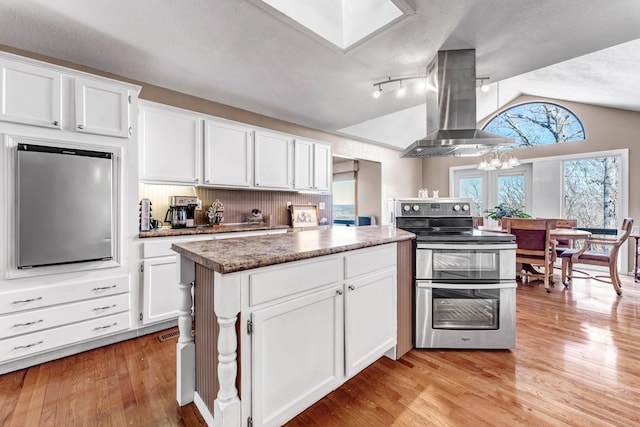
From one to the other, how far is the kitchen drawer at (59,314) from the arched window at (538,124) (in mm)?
6466

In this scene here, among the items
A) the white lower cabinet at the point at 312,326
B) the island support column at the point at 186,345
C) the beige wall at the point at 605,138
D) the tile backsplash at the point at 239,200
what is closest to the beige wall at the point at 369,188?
the tile backsplash at the point at 239,200

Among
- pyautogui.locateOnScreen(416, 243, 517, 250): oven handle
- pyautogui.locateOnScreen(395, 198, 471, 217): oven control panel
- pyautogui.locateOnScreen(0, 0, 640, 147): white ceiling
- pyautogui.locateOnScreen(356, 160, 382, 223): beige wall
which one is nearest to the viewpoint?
pyautogui.locateOnScreen(0, 0, 640, 147): white ceiling

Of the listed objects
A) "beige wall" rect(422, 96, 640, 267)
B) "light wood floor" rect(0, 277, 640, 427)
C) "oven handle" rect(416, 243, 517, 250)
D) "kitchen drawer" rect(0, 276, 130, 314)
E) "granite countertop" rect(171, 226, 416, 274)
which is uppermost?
"beige wall" rect(422, 96, 640, 267)

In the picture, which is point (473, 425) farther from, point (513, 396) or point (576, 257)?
point (576, 257)

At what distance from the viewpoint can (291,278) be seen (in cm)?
137

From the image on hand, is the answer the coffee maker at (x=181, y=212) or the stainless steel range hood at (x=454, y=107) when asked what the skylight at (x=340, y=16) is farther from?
the coffee maker at (x=181, y=212)

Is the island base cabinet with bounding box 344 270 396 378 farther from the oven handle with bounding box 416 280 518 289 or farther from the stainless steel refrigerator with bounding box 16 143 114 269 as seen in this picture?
the stainless steel refrigerator with bounding box 16 143 114 269

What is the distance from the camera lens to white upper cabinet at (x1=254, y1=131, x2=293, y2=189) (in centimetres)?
359

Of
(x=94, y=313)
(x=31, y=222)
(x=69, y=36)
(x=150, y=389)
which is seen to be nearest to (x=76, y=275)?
(x=94, y=313)

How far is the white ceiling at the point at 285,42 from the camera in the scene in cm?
187

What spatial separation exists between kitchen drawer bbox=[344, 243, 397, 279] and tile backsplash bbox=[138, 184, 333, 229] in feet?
7.94

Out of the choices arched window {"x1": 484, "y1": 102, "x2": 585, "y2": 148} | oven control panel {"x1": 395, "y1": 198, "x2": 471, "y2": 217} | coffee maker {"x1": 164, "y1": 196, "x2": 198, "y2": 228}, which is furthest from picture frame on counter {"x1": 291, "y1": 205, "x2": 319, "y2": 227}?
arched window {"x1": 484, "y1": 102, "x2": 585, "y2": 148}

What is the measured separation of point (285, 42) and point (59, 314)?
8.95 ft

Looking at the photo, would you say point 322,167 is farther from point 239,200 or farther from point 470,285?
point 470,285
